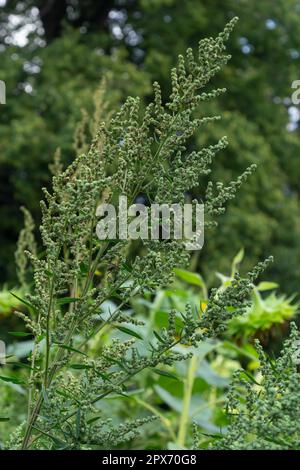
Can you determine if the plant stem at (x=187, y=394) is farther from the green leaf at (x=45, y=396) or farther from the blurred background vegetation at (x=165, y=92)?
the blurred background vegetation at (x=165, y=92)

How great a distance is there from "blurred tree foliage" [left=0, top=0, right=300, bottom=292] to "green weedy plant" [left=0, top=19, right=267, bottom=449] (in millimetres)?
8493

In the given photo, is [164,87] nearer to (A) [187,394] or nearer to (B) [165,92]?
(B) [165,92]

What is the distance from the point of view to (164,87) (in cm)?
1171

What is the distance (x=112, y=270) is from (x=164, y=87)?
10928 mm

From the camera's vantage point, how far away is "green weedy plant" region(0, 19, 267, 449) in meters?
0.91

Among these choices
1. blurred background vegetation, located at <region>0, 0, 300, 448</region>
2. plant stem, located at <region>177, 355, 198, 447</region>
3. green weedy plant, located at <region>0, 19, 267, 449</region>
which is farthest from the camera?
blurred background vegetation, located at <region>0, 0, 300, 448</region>

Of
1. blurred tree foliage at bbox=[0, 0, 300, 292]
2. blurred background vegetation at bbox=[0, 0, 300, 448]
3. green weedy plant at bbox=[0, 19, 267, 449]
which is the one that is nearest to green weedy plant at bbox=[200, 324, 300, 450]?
green weedy plant at bbox=[0, 19, 267, 449]

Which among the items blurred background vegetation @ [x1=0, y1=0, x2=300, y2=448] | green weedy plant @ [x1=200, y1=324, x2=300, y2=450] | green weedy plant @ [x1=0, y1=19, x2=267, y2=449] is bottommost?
green weedy plant @ [x1=200, y1=324, x2=300, y2=450]

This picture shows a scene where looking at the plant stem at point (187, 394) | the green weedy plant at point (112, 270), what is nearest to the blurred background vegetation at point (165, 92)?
the plant stem at point (187, 394)

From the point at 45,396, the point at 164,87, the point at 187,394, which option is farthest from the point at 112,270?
the point at 164,87

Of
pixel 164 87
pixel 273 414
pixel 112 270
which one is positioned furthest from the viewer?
pixel 164 87

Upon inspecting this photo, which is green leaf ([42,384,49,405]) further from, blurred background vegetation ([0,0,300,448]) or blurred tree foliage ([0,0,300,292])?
blurred tree foliage ([0,0,300,292])

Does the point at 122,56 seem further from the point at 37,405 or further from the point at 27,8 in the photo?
the point at 37,405

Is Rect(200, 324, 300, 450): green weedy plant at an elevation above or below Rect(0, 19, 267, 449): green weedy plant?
below
